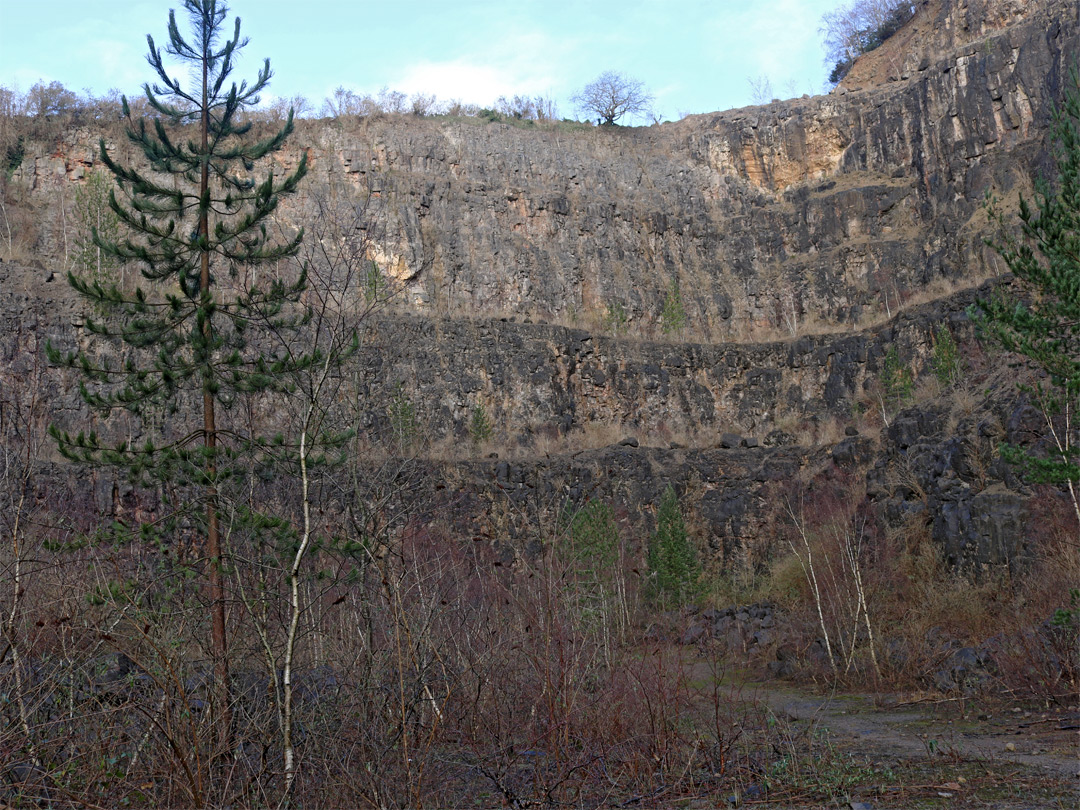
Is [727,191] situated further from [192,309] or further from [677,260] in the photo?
[192,309]

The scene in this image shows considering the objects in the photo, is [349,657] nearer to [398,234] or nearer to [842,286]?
[398,234]

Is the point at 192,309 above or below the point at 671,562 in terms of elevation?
above

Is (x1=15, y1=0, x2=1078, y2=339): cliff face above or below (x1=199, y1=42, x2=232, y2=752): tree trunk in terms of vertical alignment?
above

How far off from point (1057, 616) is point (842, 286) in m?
34.5

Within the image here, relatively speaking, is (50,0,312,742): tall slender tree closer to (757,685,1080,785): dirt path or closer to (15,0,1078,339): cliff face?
(757,685,1080,785): dirt path

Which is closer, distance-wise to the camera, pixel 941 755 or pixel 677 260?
pixel 941 755

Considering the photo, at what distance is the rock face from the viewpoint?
34062 mm

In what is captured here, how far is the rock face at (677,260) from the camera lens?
34062mm

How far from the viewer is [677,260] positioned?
148 feet

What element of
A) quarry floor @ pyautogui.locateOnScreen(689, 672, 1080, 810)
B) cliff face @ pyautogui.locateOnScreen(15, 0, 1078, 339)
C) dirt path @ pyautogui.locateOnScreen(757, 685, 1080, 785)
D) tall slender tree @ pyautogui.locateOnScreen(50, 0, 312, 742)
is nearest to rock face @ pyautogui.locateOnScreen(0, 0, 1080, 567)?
cliff face @ pyautogui.locateOnScreen(15, 0, 1078, 339)

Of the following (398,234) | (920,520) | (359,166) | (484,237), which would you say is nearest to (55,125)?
(359,166)

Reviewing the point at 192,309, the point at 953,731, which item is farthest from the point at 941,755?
the point at 192,309

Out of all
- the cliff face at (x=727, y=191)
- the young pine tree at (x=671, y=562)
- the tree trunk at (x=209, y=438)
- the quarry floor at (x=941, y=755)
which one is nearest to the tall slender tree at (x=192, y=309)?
the tree trunk at (x=209, y=438)

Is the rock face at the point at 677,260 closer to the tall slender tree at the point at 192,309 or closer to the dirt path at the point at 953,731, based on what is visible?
the tall slender tree at the point at 192,309
